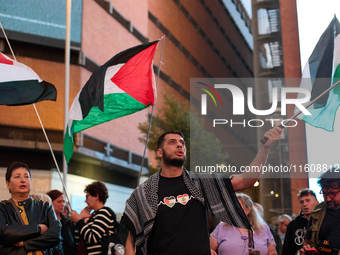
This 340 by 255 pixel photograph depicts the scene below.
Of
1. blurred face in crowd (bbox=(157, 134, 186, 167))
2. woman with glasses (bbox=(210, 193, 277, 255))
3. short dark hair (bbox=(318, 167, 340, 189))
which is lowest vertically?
woman with glasses (bbox=(210, 193, 277, 255))

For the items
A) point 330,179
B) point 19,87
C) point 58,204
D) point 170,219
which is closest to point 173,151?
point 170,219

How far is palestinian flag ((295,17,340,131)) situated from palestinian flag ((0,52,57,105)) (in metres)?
4.23

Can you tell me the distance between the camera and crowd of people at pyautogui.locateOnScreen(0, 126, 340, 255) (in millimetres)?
4910

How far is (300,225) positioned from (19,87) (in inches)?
203

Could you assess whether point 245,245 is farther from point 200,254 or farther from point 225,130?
point 225,130

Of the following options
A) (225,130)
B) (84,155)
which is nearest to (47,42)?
(84,155)

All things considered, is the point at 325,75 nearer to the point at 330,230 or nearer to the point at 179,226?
the point at 330,230

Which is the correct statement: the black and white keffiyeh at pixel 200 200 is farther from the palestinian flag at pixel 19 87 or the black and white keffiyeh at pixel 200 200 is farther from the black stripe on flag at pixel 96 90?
the palestinian flag at pixel 19 87

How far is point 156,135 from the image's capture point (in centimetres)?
2430

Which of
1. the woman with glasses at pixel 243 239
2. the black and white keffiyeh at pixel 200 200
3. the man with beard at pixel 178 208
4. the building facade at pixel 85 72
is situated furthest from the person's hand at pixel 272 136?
the building facade at pixel 85 72

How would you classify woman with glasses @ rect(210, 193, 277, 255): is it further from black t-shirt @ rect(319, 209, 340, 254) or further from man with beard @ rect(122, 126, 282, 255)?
man with beard @ rect(122, 126, 282, 255)

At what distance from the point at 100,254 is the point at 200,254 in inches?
97.0

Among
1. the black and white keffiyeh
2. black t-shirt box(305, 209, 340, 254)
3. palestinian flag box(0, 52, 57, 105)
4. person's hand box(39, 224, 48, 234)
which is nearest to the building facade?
palestinian flag box(0, 52, 57, 105)

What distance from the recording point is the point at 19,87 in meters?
8.85
